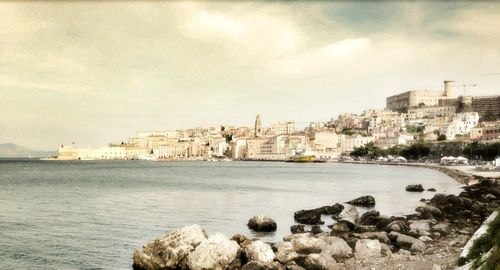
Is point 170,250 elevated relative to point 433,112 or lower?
lower

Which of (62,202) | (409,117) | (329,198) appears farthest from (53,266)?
(409,117)

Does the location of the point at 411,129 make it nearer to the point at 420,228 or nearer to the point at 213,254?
the point at 420,228

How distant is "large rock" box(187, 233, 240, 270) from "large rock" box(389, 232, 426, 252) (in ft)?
21.5

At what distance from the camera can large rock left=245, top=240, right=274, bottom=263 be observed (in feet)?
55.4

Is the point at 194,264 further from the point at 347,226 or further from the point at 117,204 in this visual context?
the point at 117,204

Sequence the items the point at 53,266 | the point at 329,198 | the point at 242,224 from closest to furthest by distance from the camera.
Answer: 1. the point at 53,266
2. the point at 242,224
3. the point at 329,198

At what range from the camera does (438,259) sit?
16641mm

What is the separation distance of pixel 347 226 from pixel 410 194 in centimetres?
2403

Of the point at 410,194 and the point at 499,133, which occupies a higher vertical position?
the point at 499,133

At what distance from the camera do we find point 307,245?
61.7 feet

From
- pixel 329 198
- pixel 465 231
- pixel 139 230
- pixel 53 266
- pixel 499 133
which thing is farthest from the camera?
pixel 499 133

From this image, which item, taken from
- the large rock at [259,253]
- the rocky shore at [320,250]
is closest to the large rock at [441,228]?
the rocky shore at [320,250]

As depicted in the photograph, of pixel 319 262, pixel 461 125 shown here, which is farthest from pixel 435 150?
pixel 319 262

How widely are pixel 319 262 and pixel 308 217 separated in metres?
11.9
